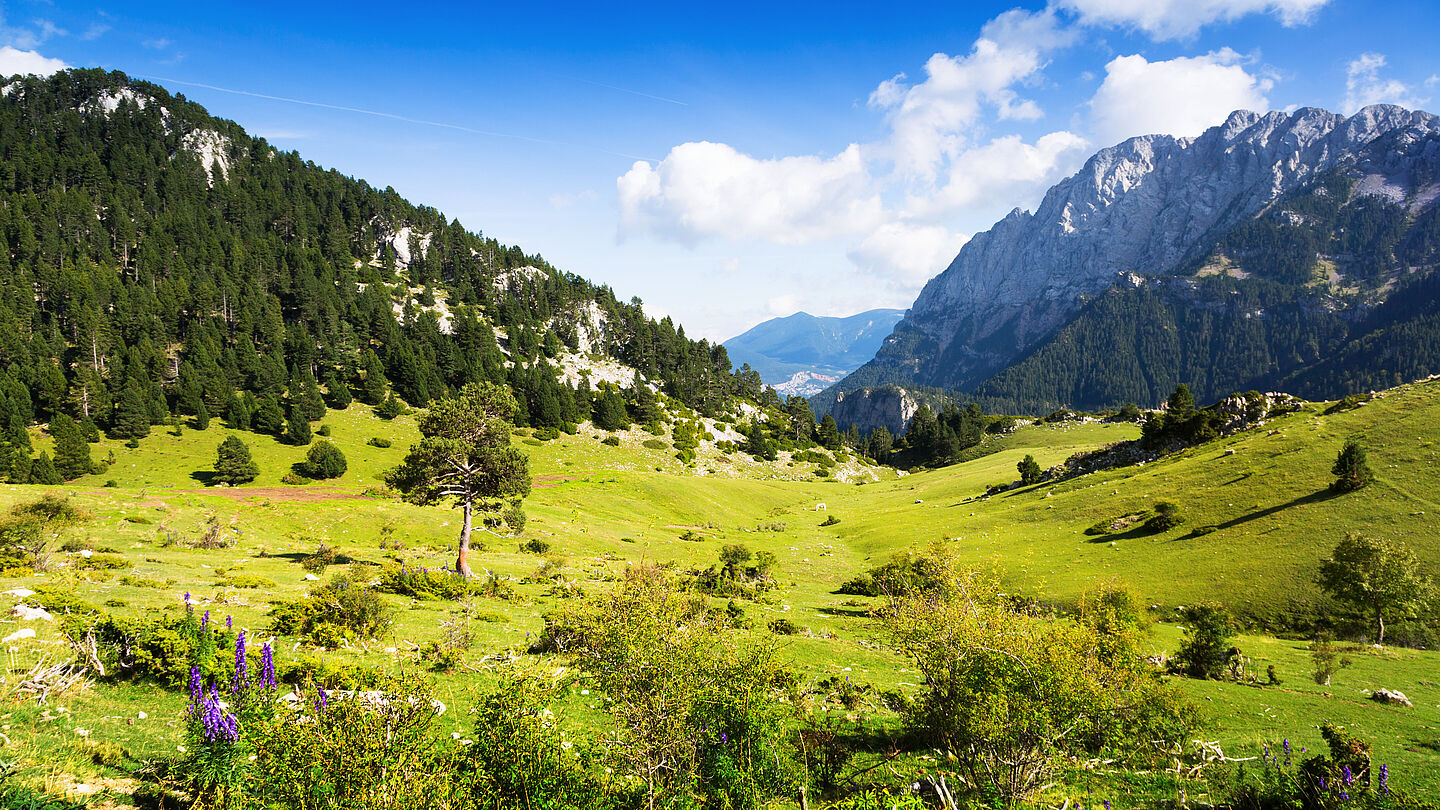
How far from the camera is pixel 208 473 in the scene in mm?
68000

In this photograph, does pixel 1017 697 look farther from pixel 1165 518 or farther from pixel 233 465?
pixel 233 465

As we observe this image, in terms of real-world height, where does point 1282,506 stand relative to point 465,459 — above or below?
below

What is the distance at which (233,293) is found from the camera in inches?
4451

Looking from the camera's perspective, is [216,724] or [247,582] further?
[247,582]

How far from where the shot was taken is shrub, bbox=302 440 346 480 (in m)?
71.2

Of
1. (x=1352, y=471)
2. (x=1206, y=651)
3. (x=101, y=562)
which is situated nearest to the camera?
(x=1206, y=651)

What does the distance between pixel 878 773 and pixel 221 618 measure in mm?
20262

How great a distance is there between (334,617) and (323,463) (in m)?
65.1

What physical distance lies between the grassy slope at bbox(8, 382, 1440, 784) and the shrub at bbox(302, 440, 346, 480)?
9.25 ft

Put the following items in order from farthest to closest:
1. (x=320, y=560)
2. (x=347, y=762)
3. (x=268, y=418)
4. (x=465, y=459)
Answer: (x=268, y=418)
(x=465, y=459)
(x=320, y=560)
(x=347, y=762)

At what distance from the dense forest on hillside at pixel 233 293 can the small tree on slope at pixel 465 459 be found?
37492mm

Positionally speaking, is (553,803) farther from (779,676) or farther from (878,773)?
(878,773)

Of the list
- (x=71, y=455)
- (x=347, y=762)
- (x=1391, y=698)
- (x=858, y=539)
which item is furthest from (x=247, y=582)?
(x=71, y=455)

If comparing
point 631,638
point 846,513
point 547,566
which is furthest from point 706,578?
point 846,513
